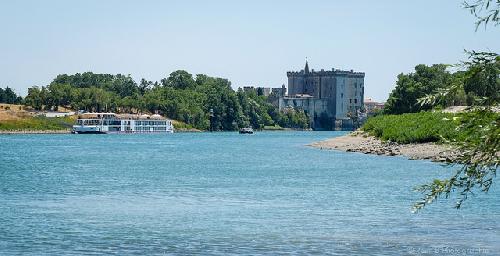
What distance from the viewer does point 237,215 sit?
40.9 m

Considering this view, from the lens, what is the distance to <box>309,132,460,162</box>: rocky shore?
9400cm

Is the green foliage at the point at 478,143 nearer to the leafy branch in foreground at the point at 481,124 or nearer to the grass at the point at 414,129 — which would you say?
the leafy branch in foreground at the point at 481,124

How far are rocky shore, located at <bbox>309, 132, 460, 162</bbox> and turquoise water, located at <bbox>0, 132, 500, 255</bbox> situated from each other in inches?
830

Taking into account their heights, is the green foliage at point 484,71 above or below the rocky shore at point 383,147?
above

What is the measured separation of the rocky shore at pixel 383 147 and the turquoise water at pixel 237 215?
21.1 metres

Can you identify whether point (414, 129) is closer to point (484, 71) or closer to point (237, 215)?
point (237, 215)

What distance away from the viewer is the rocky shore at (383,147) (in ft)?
308

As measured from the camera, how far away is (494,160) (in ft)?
60.2

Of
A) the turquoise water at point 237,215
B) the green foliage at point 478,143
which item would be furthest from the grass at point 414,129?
the green foliage at point 478,143

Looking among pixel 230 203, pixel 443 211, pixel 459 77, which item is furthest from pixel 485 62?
pixel 230 203

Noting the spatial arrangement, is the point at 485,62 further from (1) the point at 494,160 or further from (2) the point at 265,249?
(2) the point at 265,249

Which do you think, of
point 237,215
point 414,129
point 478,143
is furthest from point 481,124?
point 414,129

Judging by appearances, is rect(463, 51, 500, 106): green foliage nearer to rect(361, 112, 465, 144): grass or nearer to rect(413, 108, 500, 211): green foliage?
rect(413, 108, 500, 211): green foliage

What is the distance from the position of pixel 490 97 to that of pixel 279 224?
19914 mm
